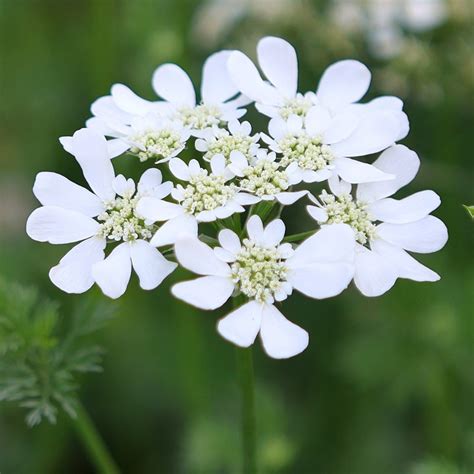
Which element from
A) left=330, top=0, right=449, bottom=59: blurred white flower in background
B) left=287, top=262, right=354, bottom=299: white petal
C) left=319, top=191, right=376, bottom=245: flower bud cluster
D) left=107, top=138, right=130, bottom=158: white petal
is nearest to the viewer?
left=287, top=262, right=354, bottom=299: white petal

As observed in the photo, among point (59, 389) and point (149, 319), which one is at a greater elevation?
point (149, 319)

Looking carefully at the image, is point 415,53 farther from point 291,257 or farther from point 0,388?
point 0,388

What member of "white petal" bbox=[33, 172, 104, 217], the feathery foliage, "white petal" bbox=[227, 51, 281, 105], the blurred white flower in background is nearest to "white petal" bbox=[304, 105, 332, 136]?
"white petal" bbox=[227, 51, 281, 105]

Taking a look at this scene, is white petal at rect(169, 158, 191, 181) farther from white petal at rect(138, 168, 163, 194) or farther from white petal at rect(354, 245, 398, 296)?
white petal at rect(354, 245, 398, 296)

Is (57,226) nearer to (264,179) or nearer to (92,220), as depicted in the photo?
(92,220)

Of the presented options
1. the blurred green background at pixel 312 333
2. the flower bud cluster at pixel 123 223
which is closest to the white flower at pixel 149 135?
the flower bud cluster at pixel 123 223

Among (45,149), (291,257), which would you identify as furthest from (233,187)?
(45,149)

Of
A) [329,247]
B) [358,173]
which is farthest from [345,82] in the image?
[329,247]

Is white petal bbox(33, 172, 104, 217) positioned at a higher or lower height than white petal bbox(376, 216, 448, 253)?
higher
